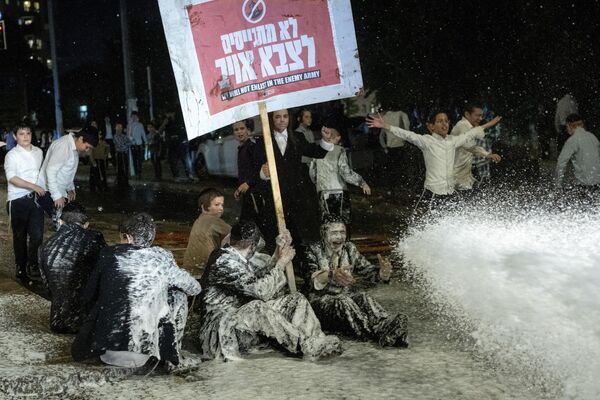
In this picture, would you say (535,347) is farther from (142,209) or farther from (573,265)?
(142,209)

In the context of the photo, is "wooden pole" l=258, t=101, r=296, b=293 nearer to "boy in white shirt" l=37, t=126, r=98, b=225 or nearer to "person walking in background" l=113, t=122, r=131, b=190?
"boy in white shirt" l=37, t=126, r=98, b=225

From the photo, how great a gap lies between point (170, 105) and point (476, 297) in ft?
157

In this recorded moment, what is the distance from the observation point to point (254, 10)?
23.9 feet

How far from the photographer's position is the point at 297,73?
7348 mm

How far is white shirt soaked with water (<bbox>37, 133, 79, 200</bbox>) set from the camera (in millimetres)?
8969

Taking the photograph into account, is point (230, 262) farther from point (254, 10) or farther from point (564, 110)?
point (564, 110)

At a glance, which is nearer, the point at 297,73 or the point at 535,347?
the point at 535,347

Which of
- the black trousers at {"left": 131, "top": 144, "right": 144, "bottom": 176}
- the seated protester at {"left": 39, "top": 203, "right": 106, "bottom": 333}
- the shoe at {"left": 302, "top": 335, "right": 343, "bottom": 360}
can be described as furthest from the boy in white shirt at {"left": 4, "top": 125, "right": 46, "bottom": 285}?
the black trousers at {"left": 131, "top": 144, "right": 144, "bottom": 176}

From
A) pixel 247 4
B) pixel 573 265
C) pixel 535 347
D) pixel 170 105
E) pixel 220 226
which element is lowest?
pixel 535 347

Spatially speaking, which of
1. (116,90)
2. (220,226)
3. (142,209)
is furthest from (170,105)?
(220,226)

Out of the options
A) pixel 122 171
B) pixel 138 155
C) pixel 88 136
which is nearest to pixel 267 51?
pixel 88 136

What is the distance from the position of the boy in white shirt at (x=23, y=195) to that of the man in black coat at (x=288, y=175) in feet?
7.35

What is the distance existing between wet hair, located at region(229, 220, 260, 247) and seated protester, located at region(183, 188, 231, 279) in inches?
53.4

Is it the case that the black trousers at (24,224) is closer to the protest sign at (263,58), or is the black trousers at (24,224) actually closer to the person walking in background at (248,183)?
the person walking in background at (248,183)
